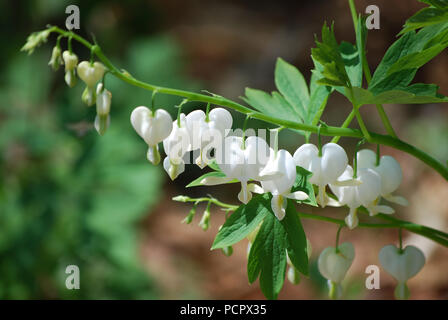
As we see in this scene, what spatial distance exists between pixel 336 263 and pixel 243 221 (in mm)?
348

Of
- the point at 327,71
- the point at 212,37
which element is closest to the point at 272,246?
the point at 327,71

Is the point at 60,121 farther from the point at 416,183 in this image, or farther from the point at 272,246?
the point at 416,183

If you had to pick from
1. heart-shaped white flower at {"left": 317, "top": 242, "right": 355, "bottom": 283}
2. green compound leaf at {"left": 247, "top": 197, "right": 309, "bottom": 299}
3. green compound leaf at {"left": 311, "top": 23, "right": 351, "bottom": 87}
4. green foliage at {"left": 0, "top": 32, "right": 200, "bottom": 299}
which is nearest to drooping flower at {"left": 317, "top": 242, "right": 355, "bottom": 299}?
heart-shaped white flower at {"left": 317, "top": 242, "right": 355, "bottom": 283}

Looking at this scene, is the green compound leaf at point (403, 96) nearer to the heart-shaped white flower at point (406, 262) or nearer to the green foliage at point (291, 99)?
the green foliage at point (291, 99)

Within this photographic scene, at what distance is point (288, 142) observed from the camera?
4297 mm

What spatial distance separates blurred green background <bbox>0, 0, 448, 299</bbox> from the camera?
2.68 metres

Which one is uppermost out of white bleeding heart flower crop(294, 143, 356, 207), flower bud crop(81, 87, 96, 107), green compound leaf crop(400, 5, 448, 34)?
green compound leaf crop(400, 5, 448, 34)

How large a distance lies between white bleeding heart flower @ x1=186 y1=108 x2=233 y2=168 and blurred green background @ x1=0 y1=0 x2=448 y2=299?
316 mm

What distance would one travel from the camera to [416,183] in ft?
13.7

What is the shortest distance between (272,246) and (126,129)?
2218mm

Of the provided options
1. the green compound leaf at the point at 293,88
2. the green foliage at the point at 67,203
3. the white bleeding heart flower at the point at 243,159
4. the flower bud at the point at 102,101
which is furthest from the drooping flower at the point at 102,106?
the green foliage at the point at 67,203

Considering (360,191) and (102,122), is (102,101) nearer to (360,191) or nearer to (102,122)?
(102,122)

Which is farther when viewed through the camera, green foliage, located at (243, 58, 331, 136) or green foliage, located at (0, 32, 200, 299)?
green foliage, located at (0, 32, 200, 299)

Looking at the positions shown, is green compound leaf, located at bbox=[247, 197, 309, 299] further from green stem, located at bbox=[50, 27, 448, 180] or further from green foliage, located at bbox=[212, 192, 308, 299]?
green stem, located at bbox=[50, 27, 448, 180]
